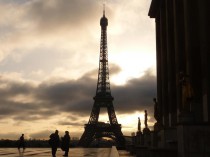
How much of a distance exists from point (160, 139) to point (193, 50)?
10.1 meters

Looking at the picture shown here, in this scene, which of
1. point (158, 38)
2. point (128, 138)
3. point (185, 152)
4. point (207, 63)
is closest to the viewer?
point (185, 152)

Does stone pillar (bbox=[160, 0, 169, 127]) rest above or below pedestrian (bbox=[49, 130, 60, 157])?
above

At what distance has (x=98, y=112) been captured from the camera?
130375mm

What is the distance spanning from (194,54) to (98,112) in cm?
10066

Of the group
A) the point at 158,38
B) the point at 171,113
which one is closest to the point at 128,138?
the point at 158,38

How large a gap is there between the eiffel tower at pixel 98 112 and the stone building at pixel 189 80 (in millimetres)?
79871

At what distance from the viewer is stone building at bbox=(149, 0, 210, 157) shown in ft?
69.8

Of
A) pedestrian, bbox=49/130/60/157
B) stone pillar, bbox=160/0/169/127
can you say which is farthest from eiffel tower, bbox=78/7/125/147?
pedestrian, bbox=49/130/60/157

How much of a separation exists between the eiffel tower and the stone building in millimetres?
79871

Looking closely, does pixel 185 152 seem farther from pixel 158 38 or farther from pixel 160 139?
pixel 158 38

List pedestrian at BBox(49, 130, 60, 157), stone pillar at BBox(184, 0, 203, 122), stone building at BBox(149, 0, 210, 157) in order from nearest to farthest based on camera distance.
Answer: stone building at BBox(149, 0, 210, 157) → stone pillar at BBox(184, 0, 203, 122) → pedestrian at BBox(49, 130, 60, 157)

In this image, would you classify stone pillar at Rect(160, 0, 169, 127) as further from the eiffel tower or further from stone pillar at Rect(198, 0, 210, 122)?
the eiffel tower

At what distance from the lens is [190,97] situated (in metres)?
23.4

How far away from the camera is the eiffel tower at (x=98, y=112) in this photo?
125812mm
